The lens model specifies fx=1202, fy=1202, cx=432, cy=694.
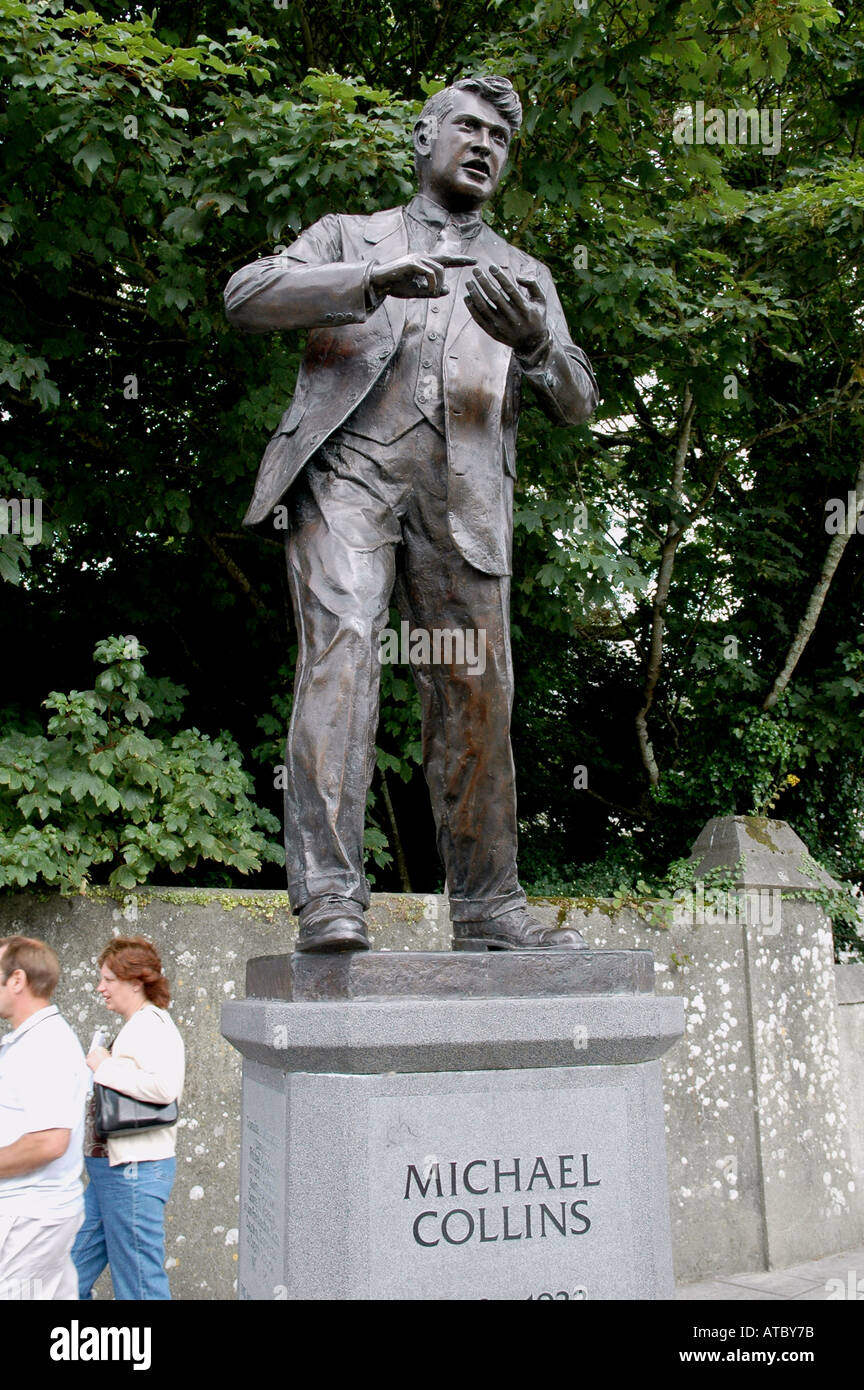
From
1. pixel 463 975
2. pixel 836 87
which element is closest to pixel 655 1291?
A: pixel 463 975

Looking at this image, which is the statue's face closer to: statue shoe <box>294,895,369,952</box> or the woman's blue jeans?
statue shoe <box>294,895,369,952</box>

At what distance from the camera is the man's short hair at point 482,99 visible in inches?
139

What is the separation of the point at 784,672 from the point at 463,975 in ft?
22.1

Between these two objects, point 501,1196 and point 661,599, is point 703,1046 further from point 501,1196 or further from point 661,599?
point 501,1196

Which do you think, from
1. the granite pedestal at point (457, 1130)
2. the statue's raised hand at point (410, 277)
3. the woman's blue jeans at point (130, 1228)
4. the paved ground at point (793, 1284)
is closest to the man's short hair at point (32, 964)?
the woman's blue jeans at point (130, 1228)

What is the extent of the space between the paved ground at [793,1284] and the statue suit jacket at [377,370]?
14.8ft


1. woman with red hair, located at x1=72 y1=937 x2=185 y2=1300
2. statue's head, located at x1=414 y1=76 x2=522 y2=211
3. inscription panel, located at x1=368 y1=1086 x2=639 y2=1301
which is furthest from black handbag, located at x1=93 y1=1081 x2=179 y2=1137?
statue's head, located at x1=414 y1=76 x2=522 y2=211

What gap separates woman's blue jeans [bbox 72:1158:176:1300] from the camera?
4062 mm

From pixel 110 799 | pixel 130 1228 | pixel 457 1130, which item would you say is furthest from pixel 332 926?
pixel 110 799

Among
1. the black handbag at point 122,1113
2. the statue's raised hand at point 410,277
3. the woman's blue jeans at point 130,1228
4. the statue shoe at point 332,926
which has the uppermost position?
the statue's raised hand at point 410,277

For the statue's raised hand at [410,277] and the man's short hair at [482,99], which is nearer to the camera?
the statue's raised hand at [410,277]

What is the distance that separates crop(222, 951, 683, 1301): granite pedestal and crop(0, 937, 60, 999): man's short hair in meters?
1.12

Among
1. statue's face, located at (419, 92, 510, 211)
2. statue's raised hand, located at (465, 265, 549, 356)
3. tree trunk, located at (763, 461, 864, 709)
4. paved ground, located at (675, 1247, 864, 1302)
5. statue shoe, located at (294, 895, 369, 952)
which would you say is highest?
tree trunk, located at (763, 461, 864, 709)

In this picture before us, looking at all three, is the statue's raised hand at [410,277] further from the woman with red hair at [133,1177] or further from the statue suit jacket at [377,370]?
the woman with red hair at [133,1177]
